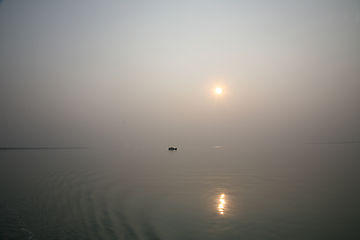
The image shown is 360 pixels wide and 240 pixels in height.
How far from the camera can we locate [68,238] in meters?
11.4

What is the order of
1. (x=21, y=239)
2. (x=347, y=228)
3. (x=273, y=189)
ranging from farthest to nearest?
(x=273, y=189) → (x=347, y=228) → (x=21, y=239)

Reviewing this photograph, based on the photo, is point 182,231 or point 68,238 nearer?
point 68,238

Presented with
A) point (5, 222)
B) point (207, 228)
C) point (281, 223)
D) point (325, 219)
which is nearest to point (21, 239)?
point (5, 222)

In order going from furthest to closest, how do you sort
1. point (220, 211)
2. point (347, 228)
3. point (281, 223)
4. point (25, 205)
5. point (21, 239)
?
1. point (25, 205)
2. point (220, 211)
3. point (281, 223)
4. point (347, 228)
5. point (21, 239)

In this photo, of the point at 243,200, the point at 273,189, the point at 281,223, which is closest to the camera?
the point at 281,223

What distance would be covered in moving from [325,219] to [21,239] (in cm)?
1864

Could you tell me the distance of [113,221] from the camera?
14.1m

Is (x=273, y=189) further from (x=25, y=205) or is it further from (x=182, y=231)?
(x=25, y=205)

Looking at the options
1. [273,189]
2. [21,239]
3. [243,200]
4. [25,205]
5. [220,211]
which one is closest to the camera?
[21,239]

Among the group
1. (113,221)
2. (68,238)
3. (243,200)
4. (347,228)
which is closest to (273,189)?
(243,200)

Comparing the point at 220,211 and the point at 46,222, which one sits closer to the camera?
the point at 46,222

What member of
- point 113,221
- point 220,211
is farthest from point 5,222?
point 220,211

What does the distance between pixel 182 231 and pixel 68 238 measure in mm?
6385

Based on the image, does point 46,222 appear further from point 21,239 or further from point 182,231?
point 182,231
